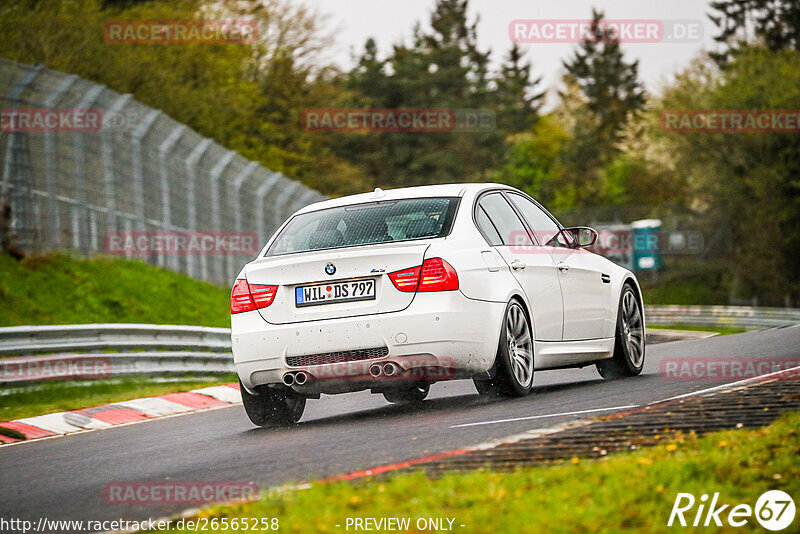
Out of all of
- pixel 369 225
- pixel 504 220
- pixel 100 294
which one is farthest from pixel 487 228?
pixel 100 294

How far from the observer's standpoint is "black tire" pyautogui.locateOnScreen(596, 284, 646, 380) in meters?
11.2

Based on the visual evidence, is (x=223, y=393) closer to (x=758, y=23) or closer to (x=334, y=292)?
(x=334, y=292)

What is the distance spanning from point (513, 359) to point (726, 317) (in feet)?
108

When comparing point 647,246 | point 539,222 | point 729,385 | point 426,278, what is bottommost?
point 729,385

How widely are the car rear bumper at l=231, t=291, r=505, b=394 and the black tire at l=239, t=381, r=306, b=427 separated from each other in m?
0.55

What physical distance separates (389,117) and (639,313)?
2413 inches

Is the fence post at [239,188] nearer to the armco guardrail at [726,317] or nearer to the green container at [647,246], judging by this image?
the armco guardrail at [726,317]

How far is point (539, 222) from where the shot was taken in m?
10.6

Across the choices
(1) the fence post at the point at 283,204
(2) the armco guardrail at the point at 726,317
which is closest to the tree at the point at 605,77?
(2) the armco guardrail at the point at 726,317

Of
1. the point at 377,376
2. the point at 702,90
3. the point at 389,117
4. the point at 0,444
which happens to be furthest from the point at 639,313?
the point at 389,117

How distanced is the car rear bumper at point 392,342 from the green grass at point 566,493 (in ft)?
8.97

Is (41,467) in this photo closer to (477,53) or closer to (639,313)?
(639,313)

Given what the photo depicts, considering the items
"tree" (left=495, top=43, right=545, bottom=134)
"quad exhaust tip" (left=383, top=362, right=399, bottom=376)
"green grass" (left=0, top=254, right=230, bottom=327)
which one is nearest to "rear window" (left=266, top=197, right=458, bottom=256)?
"quad exhaust tip" (left=383, top=362, right=399, bottom=376)

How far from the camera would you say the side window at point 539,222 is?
1038 centimetres
